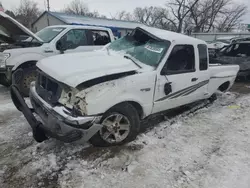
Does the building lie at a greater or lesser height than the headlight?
greater

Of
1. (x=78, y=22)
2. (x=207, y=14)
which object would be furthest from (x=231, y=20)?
(x=78, y=22)

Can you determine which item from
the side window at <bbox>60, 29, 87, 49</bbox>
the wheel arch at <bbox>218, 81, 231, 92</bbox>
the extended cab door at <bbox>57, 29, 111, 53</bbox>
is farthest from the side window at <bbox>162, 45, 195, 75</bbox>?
the side window at <bbox>60, 29, 87, 49</bbox>

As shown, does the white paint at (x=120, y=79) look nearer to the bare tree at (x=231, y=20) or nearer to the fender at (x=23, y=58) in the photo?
the fender at (x=23, y=58)

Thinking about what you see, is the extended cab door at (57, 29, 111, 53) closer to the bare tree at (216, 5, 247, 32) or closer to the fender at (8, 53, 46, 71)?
the fender at (8, 53, 46, 71)

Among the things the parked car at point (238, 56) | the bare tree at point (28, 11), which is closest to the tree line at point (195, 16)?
the bare tree at point (28, 11)

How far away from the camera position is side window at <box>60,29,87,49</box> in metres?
6.61

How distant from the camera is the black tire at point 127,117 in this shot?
3.25 metres

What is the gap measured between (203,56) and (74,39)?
4009mm

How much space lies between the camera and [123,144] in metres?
3.60

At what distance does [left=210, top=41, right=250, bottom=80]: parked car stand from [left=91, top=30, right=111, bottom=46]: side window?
387 centimetres

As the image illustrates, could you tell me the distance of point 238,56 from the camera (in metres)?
8.83

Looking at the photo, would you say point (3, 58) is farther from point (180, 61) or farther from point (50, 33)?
point (180, 61)

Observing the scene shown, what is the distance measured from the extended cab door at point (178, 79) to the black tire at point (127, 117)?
506 millimetres

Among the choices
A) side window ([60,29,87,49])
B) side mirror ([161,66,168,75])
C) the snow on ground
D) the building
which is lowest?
the snow on ground
